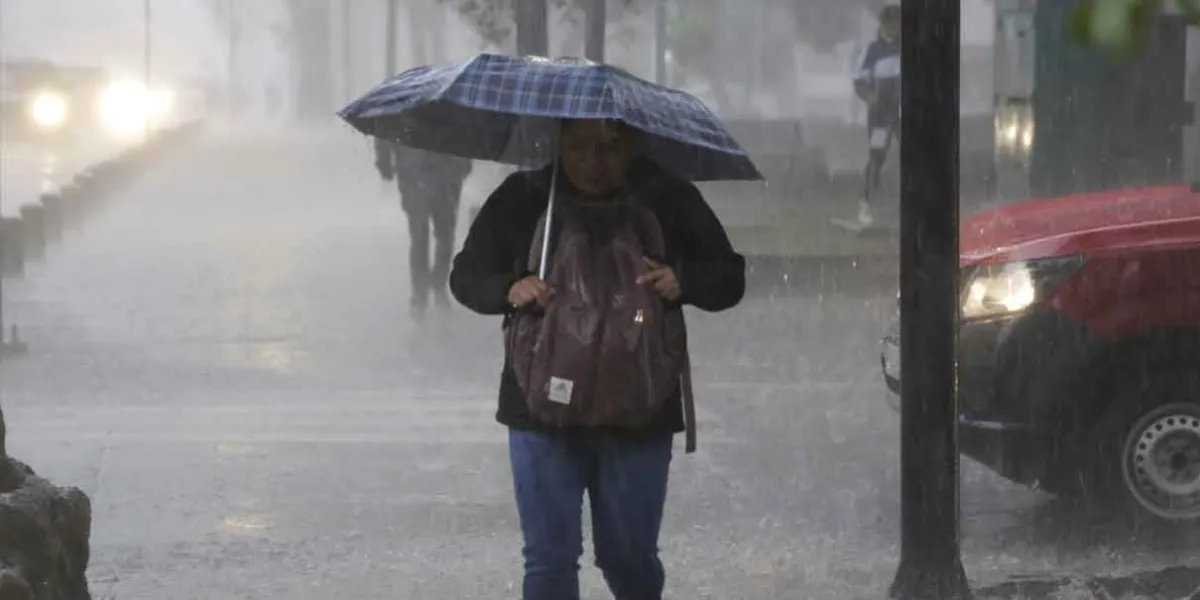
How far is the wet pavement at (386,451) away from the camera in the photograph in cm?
693

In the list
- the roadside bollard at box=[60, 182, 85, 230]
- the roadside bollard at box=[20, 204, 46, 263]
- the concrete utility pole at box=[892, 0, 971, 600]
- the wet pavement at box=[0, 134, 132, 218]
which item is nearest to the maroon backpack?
the concrete utility pole at box=[892, 0, 971, 600]

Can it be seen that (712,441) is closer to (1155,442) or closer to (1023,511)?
(1023,511)

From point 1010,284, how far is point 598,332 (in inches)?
122

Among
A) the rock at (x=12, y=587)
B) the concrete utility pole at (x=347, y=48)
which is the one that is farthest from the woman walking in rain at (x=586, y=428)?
the concrete utility pole at (x=347, y=48)

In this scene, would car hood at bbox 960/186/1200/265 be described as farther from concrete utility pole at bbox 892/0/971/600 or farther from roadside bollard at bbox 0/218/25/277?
roadside bollard at bbox 0/218/25/277

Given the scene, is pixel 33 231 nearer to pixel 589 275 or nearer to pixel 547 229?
pixel 547 229

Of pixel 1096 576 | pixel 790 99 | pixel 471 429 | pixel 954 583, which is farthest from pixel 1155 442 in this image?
pixel 790 99

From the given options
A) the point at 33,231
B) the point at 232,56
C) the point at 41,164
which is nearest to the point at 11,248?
the point at 33,231

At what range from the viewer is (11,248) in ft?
56.2

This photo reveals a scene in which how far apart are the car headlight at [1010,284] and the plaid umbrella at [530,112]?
244 cm

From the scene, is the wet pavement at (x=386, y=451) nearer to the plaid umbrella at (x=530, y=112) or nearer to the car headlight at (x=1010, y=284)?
the car headlight at (x=1010, y=284)

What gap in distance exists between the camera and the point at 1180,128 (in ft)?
45.2

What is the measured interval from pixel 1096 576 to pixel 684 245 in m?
2.59

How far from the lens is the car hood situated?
22.5ft
